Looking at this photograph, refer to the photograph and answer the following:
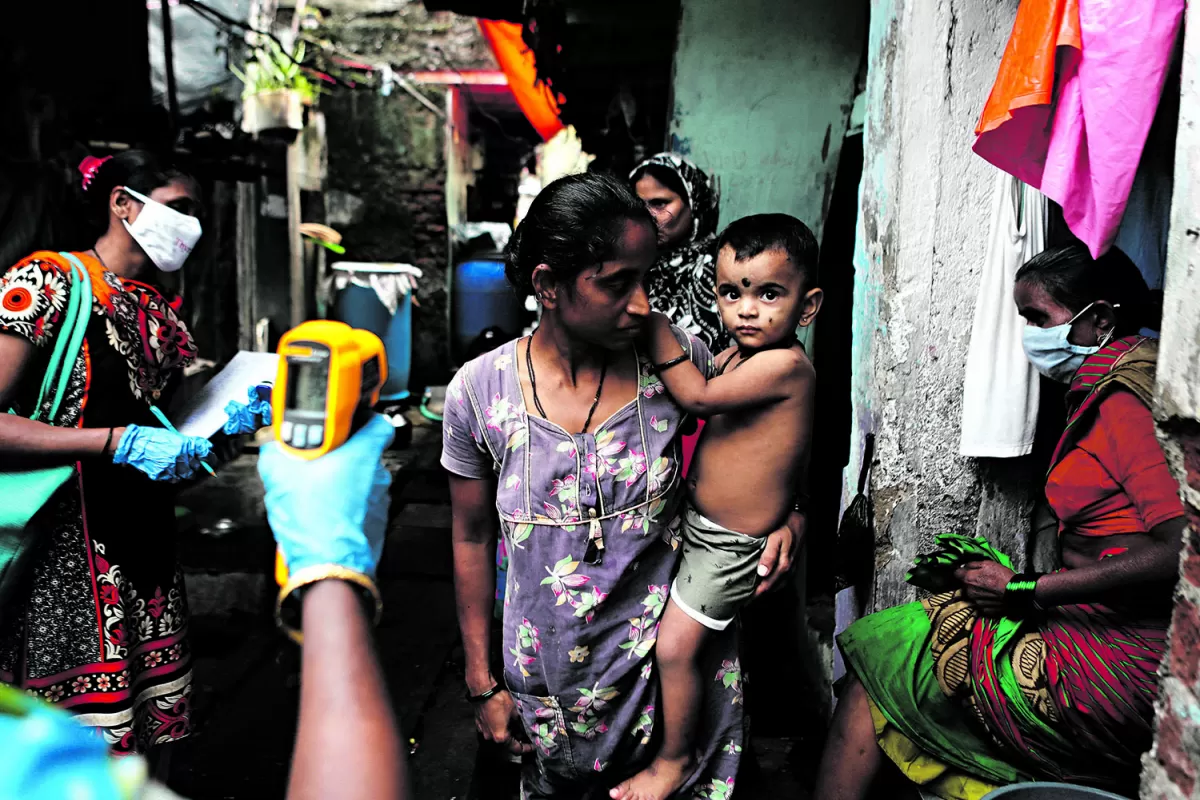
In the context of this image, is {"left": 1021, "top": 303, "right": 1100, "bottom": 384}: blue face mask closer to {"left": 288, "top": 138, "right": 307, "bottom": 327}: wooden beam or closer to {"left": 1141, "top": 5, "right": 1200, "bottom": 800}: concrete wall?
{"left": 1141, "top": 5, "right": 1200, "bottom": 800}: concrete wall

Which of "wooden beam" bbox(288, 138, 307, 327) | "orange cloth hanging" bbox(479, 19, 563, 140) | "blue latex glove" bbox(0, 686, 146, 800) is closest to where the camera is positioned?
"blue latex glove" bbox(0, 686, 146, 800)

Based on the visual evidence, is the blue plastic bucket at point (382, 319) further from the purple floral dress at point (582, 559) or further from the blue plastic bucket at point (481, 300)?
the purple floral dress at point (582, 559)

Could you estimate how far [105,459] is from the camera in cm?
203

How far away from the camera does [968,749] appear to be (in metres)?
1.79

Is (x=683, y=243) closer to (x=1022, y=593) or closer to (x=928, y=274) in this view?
(x=928, y=274)

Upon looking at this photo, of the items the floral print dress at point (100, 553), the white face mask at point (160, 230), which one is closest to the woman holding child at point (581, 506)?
the floral print dress at point (100, 553)

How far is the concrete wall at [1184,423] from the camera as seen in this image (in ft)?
3.92

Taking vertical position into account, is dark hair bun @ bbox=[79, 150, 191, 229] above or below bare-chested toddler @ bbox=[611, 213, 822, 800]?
above

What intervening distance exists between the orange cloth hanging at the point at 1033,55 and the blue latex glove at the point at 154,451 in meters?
2.15

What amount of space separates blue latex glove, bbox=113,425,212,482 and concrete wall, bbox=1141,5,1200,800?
217cm

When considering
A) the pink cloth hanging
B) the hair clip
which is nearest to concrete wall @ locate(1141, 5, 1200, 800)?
the pink cloth hanging

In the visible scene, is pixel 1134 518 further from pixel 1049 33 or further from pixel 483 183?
pixel 483 183

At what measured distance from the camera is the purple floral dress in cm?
158

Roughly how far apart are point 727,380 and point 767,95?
2.44 metres
